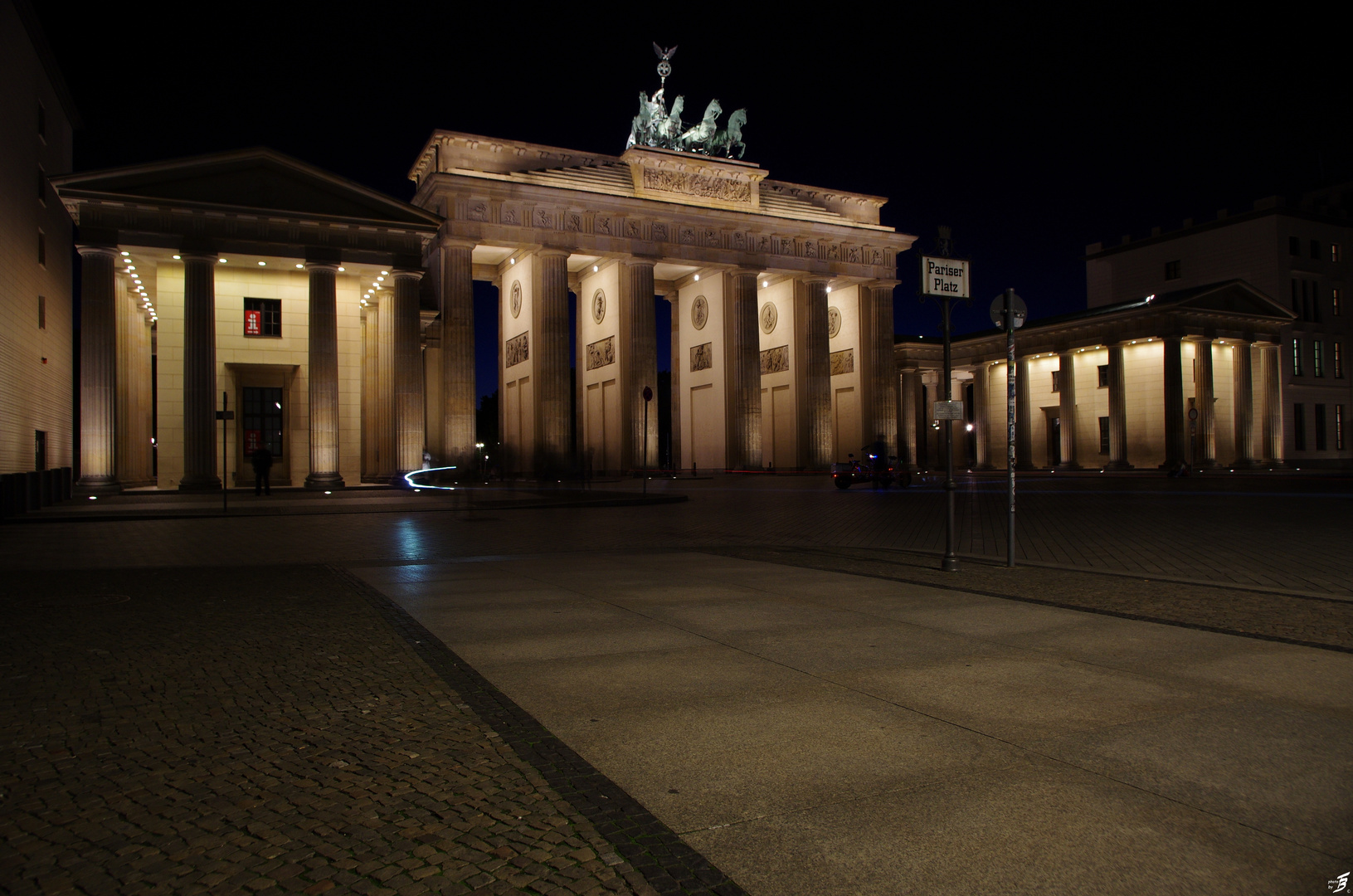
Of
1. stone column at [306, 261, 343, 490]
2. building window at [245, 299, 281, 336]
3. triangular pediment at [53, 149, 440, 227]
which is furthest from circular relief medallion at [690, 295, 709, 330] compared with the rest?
building window at [245, 299, 281, 336]

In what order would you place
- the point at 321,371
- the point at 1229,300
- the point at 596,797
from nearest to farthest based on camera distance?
the point at 596,797
the point at 321,371
the point at 1229,300

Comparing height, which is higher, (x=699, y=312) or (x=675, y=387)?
(x=699, y=312)

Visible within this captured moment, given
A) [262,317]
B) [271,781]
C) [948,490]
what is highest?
[262,317]

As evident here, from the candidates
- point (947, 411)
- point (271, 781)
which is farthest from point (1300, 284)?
point (271, 781)

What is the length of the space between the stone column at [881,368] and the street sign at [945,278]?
165 ft

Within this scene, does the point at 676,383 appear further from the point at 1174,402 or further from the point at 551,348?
the point at 1174,402

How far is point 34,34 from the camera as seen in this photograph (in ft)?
93.7

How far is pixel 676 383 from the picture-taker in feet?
203

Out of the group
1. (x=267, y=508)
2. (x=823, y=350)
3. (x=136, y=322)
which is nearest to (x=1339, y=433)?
(x=823, y=350)

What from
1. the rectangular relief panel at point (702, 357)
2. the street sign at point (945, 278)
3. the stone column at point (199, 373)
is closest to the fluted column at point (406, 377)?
the stone column at point (199, 373)

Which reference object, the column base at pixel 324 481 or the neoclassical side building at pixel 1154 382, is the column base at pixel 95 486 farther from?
the neoclassical side building at pixel 1154 382

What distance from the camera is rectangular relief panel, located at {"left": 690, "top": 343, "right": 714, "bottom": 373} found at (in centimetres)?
5844

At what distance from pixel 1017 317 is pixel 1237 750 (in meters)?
7.72

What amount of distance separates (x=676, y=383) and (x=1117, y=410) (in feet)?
97.0
